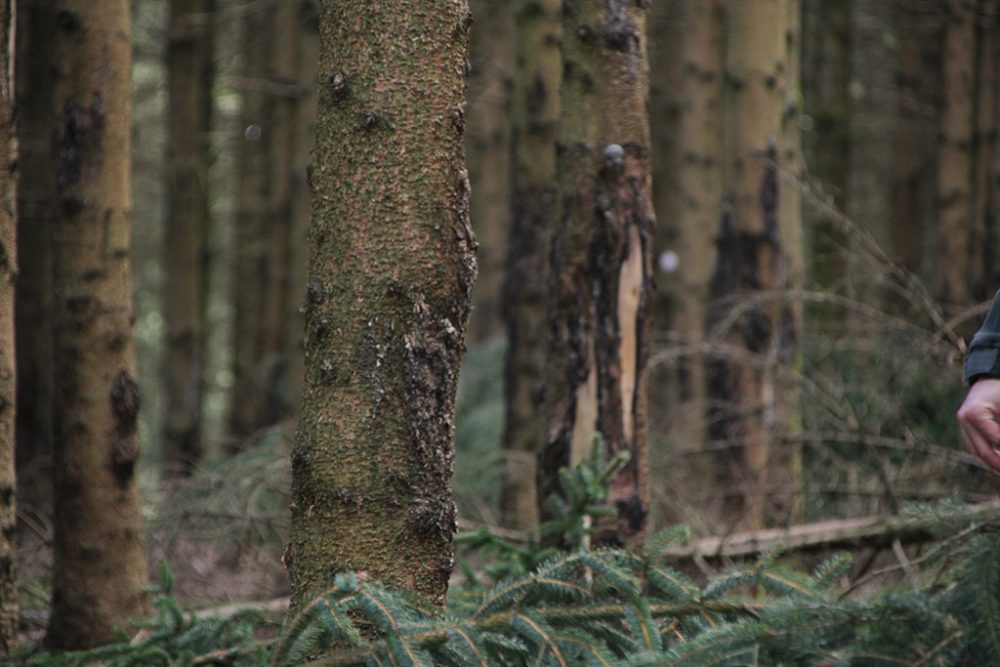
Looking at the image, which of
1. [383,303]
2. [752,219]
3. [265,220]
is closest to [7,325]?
[383,303]

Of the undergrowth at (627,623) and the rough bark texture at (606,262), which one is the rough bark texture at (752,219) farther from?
the undergrowth at (627,623)

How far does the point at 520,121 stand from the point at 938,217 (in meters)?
5.75

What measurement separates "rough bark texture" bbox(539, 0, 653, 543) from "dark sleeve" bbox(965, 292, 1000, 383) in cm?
183

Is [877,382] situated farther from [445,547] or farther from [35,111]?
[35,111]

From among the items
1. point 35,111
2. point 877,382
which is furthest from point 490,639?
point 35,111

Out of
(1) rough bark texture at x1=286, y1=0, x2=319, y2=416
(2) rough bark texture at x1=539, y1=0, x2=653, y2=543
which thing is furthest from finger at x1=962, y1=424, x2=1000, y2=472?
(1) rough bark texture at x1=286, y1=0, x2=319, y2=416

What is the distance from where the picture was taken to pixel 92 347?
388 centimetres

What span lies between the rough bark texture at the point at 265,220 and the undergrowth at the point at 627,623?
7.56 m

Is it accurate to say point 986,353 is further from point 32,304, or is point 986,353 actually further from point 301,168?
point 301,168

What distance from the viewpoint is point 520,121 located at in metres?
6.46

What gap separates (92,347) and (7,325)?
956mm

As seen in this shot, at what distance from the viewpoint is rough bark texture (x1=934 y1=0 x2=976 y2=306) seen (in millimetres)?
10336

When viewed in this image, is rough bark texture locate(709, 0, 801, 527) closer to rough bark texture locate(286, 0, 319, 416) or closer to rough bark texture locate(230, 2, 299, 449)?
rough bark texture locate(286, 0, 319, 416)

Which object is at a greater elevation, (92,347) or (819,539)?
(92,347)
